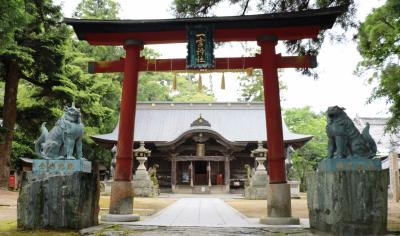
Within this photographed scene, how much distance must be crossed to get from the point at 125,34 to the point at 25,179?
156 inches

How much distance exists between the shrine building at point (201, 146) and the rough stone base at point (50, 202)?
18450mm

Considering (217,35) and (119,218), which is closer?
(119,218)

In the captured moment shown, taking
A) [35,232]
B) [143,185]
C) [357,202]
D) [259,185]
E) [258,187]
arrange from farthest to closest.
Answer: [143,185], [259,185], [258,187], [35,232], [357,202]

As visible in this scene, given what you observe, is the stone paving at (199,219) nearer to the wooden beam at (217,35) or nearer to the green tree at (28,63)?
the wooden beam at (217,35)

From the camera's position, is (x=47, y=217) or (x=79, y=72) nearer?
(x=47, y=217)

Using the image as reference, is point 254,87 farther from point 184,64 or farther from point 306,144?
point 184,64

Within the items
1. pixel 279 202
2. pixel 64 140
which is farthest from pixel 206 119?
pixel 64 140

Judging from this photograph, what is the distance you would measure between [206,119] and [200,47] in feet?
71.9

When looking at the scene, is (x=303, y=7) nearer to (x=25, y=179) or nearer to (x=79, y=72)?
(x=25, y=179)

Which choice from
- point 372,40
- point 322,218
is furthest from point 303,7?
point 322,218

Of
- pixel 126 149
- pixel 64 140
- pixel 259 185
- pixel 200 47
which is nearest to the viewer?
pixel 64 140

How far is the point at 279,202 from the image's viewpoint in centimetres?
790

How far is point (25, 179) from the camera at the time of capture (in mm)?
6297

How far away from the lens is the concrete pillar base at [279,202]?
7.84 metres
